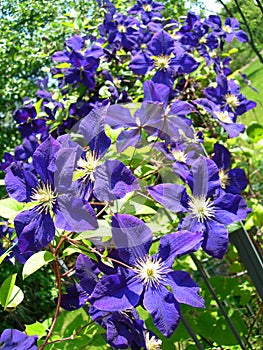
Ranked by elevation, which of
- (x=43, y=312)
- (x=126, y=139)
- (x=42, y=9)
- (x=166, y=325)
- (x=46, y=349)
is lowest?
(x=43, y=312)

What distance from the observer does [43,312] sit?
128 inches

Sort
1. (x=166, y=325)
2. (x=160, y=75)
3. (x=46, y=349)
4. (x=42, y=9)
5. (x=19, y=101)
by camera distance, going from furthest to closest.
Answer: (x=19, y=101)
(x=42, y=9)
(x=160, y=75)
(x=46, y=349)
(x=166, y=325)

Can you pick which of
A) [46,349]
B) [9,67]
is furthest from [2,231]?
[9,67]

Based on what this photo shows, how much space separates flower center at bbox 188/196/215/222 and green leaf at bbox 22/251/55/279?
232mm

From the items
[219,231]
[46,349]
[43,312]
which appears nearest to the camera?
[219,231]

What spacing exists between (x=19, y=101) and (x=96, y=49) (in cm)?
215

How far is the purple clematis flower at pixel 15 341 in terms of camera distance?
661 millimetres

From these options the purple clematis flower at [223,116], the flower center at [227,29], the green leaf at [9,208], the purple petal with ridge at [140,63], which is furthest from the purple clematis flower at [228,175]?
the flower center at [227,29]

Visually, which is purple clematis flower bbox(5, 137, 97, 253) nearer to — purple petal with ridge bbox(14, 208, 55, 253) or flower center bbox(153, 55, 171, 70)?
purple petal with ridge bbox(14, 208, 55, 253)

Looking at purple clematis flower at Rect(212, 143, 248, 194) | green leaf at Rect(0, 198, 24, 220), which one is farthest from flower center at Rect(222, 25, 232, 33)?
green leaf at Rect(0, 198, 24, 220)

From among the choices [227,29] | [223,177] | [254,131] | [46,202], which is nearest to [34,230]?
[46,202]

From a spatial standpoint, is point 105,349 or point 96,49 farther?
point 96,49

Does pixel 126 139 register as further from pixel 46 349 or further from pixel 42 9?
pixel 42 9

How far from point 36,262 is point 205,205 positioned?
280 mm
